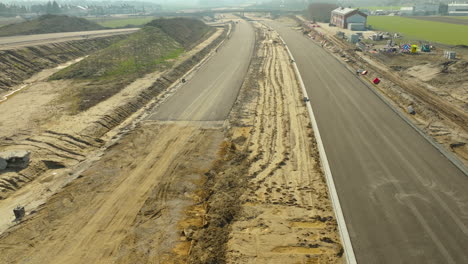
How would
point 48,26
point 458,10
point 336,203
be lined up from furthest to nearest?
1. point 458,10
2. point 48,26
3. point 336,203

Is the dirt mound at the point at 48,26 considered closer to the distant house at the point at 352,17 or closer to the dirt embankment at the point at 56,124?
the dirt embankment at the point at 56,124

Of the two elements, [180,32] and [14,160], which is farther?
[180,32]

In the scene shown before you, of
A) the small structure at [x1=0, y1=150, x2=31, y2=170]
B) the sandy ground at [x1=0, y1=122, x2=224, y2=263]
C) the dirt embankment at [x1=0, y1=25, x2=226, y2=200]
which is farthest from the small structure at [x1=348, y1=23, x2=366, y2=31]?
the small structure at [x1=0, y1=150, x2=31, y2=170]

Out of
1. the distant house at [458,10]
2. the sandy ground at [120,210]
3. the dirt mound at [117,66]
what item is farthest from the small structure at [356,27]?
the sandy ground at [120,210]

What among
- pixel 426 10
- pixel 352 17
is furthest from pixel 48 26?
pixel 426 10

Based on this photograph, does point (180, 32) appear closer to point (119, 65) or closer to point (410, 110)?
point (119, 65)

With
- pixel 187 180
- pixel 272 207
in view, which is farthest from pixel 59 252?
pixel 272 207

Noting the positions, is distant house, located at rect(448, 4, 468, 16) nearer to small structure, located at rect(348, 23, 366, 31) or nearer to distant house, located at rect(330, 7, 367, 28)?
distant house, located at rect(330, 7, 367, 28)
